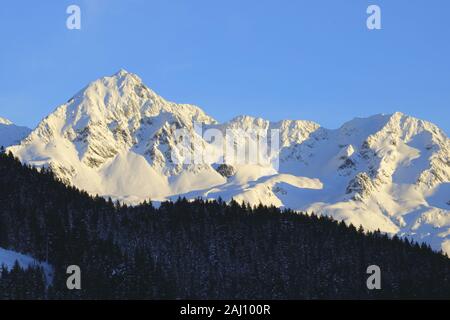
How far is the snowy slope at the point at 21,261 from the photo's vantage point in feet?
528

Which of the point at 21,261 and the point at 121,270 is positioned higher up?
the point at 21,261

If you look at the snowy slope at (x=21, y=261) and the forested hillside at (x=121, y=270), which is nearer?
the forested hillside at (x=121, y=270)

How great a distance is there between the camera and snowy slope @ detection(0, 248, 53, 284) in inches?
6342

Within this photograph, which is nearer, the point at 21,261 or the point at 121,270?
the point at 121,270

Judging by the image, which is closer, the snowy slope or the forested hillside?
the forested hillside

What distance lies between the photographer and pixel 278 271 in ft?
648

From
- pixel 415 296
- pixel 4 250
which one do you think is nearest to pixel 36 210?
pixel 4 250

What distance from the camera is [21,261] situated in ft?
544
